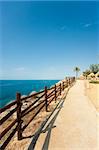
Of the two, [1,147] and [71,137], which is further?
[71,137]

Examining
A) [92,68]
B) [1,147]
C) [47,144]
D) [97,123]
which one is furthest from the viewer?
[92,68]

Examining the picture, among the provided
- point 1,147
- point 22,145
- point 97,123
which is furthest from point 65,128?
point 1,147

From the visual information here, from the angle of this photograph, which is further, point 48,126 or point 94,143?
point 48,126

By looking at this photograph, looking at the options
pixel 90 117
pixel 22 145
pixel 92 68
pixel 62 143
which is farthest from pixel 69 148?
pixel 92 68

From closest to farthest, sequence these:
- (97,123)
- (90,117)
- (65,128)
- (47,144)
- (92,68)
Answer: (47,144)
(65,128)
(97,123)
(90,117)
(92,68)

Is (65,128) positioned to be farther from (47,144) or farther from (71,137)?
(47,144)

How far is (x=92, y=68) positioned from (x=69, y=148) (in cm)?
9640

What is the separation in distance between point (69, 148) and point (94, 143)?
0.81 m

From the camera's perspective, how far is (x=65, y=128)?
22.3 feet

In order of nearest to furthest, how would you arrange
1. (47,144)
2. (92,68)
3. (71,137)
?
(47,144), (71,137), (92,68)

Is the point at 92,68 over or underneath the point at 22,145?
over

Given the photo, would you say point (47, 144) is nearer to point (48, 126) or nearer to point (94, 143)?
point (94, 143)

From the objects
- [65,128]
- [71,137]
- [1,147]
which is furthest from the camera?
[65,128]

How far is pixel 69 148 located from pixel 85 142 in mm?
635
